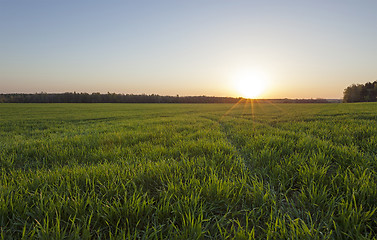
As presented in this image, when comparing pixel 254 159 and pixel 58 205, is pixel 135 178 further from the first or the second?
pixel 254 159

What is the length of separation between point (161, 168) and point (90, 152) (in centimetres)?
230

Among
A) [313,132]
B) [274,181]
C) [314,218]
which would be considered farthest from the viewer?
[313,132]

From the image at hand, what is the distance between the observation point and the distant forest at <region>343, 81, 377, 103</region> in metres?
81.4

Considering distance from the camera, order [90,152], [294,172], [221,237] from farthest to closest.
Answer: [90,152] → [294,172] → [221,237]

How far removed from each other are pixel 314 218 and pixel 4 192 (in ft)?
11.1

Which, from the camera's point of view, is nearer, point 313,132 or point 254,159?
point 254,159

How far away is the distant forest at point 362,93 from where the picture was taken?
267ft

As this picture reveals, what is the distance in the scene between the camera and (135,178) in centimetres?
230

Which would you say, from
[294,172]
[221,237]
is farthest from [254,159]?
[221,237]

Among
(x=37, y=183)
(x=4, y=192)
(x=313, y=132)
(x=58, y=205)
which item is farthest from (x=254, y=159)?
(x=313, y=132)

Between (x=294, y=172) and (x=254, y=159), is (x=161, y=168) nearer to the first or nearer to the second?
(x=254, y=159)

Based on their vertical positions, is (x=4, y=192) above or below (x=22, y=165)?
above

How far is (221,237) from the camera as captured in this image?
4.59 ft

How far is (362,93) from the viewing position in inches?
3349
